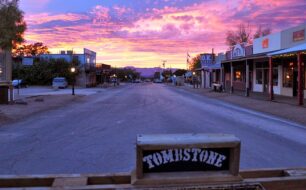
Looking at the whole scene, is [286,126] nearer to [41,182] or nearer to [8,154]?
[8,154]

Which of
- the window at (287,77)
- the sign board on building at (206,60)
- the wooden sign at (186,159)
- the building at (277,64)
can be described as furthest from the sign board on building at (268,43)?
the wooden sign at (186,159)

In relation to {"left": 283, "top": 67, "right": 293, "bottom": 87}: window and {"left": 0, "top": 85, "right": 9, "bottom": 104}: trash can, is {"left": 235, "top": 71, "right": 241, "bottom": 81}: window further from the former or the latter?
{"left": 0, "top": 85, "right": 9, "bottom": 104}: trash can

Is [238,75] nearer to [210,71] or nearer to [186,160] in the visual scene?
[210,71]

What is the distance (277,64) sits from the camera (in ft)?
122

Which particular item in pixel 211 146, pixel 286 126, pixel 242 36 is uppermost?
pixel 242 36

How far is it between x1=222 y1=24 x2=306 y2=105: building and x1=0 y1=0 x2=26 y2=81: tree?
1420 cm

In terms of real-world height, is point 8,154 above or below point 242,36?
below

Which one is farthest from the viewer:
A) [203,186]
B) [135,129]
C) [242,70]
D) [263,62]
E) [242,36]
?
[242,36]

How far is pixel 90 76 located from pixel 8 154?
3120 inches

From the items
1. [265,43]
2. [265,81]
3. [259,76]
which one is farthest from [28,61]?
[265,43]

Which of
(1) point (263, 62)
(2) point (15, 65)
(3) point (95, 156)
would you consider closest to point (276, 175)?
(3) point (95, 156)

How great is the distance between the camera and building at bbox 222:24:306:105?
94.7ft

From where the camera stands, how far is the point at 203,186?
12.2 feet

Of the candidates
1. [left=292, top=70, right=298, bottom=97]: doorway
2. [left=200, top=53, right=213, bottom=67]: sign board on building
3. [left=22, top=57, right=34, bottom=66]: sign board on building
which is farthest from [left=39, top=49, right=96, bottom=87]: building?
[left=292, top=70, right=298, bottom=97]: doorway
